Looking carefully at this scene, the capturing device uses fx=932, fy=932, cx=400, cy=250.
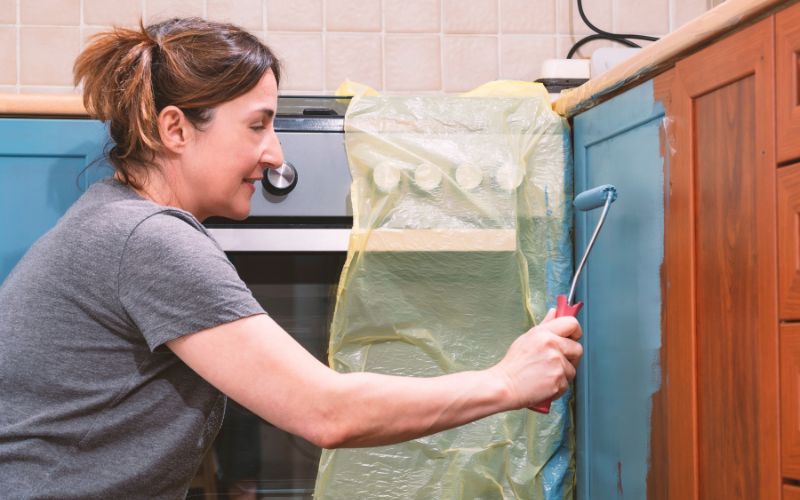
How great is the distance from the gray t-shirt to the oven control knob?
0.47 meters

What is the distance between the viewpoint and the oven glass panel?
1459mm

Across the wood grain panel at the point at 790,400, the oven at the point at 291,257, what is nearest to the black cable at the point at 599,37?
the oven at the point at 291,257

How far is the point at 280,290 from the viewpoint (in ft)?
4.82

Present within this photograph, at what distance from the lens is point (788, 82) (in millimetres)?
859

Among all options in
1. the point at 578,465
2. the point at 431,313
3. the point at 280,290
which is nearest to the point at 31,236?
the point at 280,290

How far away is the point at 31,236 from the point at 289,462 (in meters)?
0.54

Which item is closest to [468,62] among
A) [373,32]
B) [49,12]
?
[373,32]

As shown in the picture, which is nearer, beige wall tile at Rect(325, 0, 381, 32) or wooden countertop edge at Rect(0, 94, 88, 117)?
wooden countertop edge at Rect(0, 94, 88, 117)

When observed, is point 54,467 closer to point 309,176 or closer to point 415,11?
point 309,176

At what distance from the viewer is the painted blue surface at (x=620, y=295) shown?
3.80 ft

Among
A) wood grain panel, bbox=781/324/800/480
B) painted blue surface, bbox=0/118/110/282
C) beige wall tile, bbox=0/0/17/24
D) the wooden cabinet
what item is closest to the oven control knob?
painted blue surface, bbox=0/118/110/282

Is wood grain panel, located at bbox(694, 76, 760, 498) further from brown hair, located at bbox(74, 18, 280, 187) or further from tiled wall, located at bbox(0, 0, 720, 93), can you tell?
tiled wall, located at bbox(0, 0, 720, 93)

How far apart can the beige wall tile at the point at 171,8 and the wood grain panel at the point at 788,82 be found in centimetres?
142

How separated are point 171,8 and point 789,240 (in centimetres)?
153
